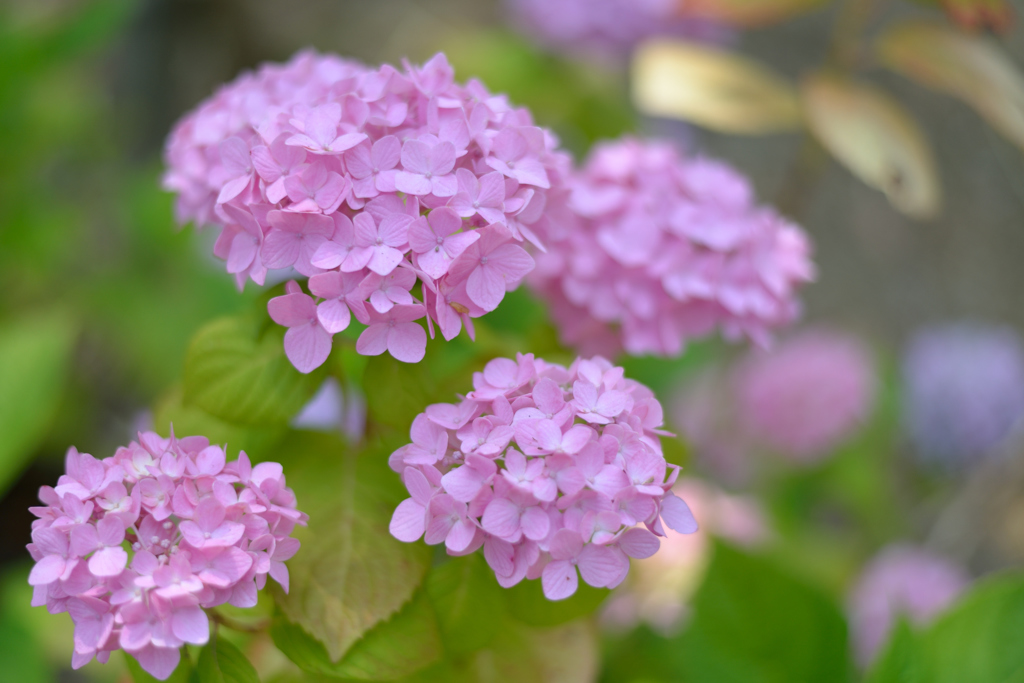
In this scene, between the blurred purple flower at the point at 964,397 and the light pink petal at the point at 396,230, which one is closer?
the light pink petal at the point at 396,230

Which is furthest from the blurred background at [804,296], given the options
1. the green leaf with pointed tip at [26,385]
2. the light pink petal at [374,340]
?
the light pink petal at [374,340]

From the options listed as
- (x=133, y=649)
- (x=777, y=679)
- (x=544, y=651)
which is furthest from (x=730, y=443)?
(x=133, y=649)

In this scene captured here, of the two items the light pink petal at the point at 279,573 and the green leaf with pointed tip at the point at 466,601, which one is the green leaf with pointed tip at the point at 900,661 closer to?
the green leaf with pointed tip at the point at 466,601

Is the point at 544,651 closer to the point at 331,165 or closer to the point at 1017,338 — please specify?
the point at 331,165

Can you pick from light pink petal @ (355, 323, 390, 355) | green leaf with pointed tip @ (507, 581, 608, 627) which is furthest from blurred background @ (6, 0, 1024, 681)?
light pink petal @ (355, 323, 390, 355)

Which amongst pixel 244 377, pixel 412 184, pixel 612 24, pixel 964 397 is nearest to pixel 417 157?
pixel 412 184

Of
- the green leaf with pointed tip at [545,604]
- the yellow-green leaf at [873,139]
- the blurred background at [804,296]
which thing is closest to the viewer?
the green leaf with pointed tip at [545,604]

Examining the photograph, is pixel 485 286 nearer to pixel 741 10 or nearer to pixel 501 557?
pixel 501 557
